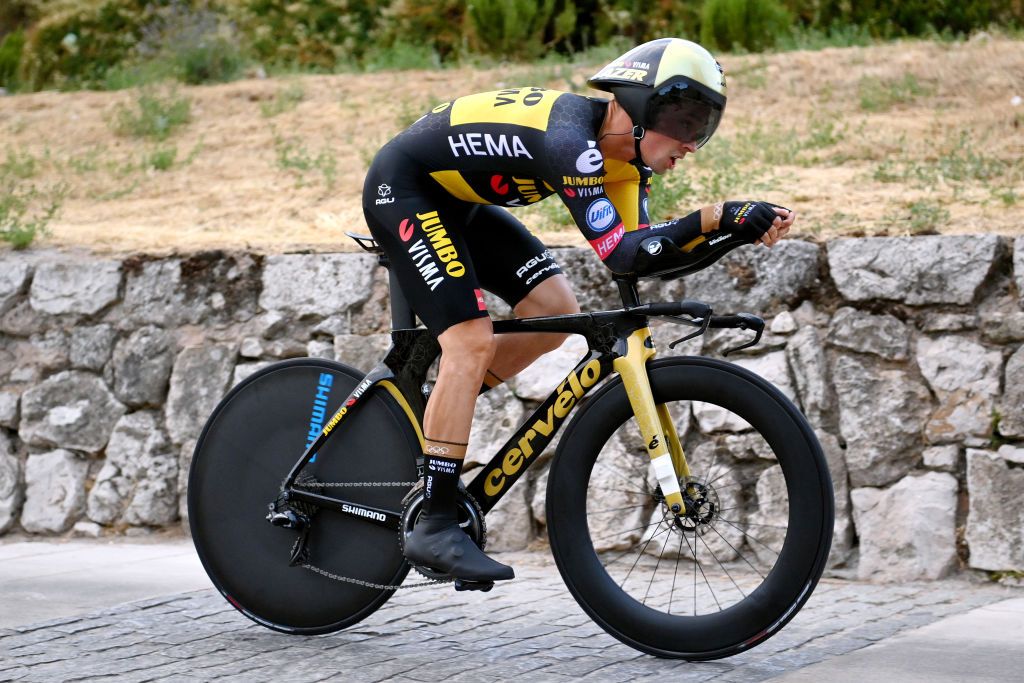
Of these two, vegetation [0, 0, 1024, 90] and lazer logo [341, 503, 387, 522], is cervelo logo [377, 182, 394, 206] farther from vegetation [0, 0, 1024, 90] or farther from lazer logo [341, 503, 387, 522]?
vegetation [0, 0, 1024, 90]

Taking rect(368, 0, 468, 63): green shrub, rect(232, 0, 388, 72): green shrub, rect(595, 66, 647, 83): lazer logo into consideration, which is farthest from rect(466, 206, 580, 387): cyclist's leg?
rect(232, 0, 388, 72): green shrub

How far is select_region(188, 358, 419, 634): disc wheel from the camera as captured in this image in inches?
175

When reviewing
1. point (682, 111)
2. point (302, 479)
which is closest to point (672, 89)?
point (682, 111)

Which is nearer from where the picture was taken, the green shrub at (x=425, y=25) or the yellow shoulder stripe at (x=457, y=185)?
the yellow shoulder stripe at (x=457, y=185)

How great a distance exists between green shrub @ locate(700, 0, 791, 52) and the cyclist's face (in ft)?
24.1

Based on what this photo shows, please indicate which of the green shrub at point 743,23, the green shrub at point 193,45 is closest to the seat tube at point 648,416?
the green shrub at point 743,23

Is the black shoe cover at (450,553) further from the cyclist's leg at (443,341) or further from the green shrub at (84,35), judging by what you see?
the green shrub at (84,35)

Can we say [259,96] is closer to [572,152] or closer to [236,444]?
[236,444]

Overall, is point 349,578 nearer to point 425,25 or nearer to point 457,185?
point 457,185

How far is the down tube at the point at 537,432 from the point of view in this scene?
4.12m

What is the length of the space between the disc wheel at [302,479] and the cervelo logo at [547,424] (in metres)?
0.34

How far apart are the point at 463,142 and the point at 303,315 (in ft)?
8.42

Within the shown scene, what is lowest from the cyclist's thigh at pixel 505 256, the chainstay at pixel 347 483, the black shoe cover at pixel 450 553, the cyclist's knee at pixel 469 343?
the black shoe cover at pixel 450 553

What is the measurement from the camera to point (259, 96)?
1051cm
